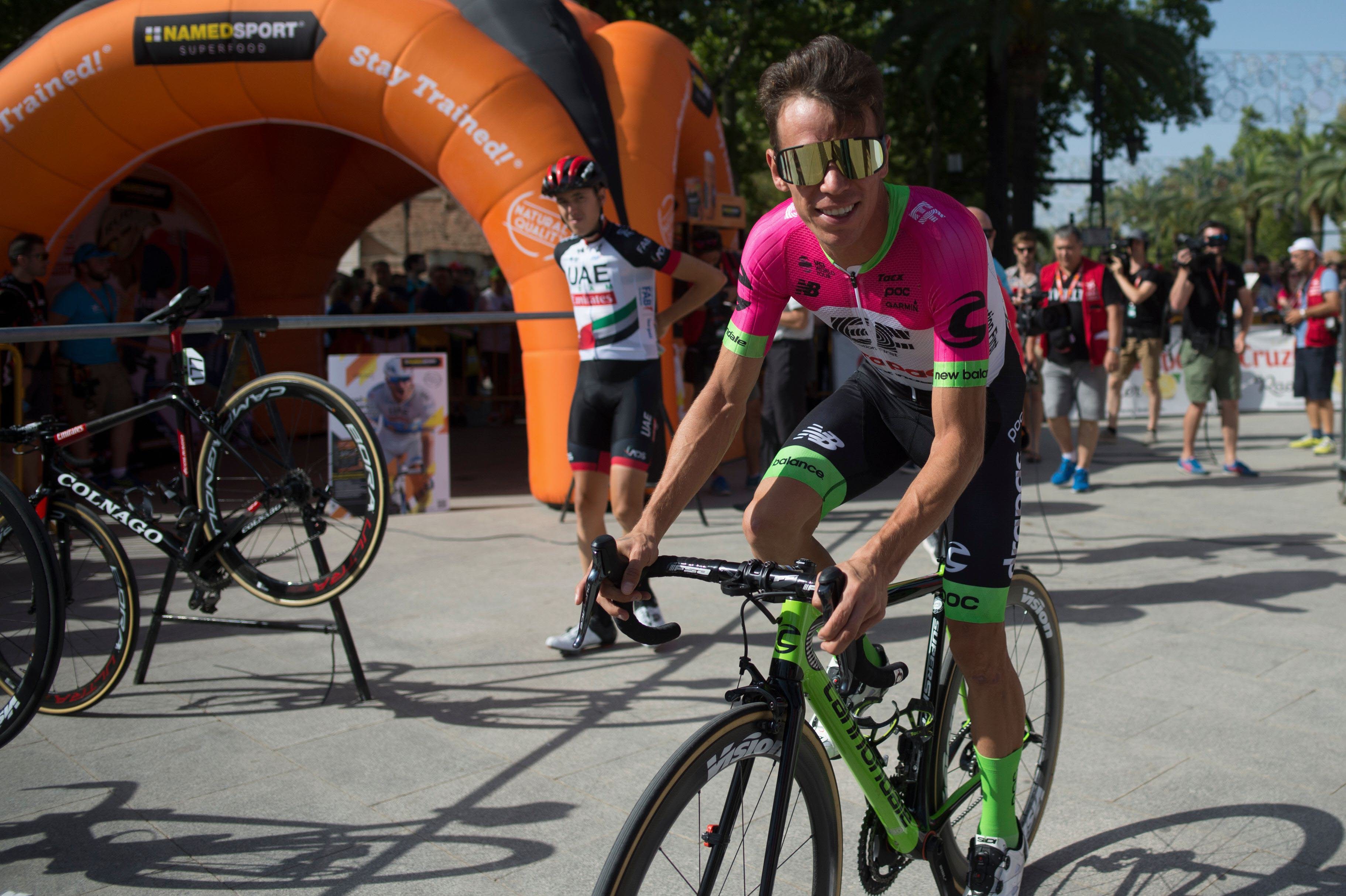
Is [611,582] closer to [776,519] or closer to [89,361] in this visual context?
[776,519]

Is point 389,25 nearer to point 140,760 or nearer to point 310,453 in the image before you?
point 310,453

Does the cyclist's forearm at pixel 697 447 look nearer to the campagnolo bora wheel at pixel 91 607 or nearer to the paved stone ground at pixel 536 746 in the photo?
the paved stone ground at pixel 536 746

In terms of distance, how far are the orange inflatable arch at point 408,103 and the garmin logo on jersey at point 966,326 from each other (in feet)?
19.6

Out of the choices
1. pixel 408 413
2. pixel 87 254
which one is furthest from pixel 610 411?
pixel 87 254

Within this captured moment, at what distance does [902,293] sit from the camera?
2404 millimetres

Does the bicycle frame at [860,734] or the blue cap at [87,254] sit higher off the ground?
the blue cap at [87,254]

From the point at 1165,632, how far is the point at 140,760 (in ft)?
14.7

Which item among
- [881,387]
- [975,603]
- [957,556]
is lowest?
[975,603]

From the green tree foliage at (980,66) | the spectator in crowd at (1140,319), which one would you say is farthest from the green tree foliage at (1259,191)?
the spectator in crowd at (1140,319)

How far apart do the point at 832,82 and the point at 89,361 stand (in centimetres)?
878

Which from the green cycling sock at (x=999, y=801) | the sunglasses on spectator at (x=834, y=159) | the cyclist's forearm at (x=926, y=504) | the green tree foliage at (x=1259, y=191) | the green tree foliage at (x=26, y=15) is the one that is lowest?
the green cycling sock at (x=999, y=801)

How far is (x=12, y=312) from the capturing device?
7.74 meters

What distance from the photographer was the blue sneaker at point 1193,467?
32.8 ft

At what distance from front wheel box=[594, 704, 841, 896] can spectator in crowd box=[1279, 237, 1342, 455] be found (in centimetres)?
1002
